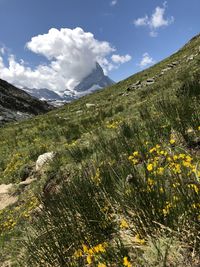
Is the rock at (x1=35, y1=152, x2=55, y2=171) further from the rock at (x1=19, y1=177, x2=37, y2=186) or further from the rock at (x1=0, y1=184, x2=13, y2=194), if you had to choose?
the rock at (x1=0, y1=184, x2=13, y2=194)

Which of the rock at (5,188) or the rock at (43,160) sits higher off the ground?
the rock at (43,160)

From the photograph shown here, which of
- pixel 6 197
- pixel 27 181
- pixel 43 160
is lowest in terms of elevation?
pixel 6 197

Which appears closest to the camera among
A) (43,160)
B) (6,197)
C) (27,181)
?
(6,197)

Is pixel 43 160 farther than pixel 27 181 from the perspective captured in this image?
Yes

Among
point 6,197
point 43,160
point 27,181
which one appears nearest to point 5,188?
point 6,197

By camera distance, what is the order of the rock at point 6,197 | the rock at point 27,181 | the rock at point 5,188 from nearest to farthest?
the rock at point 6,197 → the rock at point 27,181 → the rock at point 5,188

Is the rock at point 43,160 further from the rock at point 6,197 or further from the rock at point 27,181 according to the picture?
the rock at point 6,197

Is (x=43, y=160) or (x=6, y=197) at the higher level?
(x=43, y=160)

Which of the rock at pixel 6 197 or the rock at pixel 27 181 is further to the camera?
the rock at pixel 27 181

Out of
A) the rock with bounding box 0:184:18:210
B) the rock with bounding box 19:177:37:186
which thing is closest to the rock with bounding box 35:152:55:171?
the rock with bounding box 19:177:37:186

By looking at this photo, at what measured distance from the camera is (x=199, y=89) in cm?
899

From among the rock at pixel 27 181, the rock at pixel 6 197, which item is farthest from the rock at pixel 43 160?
the rock at pixel 6 197

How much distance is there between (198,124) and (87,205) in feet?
10.0

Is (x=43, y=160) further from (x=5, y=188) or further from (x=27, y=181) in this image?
(x=5, y=188)
